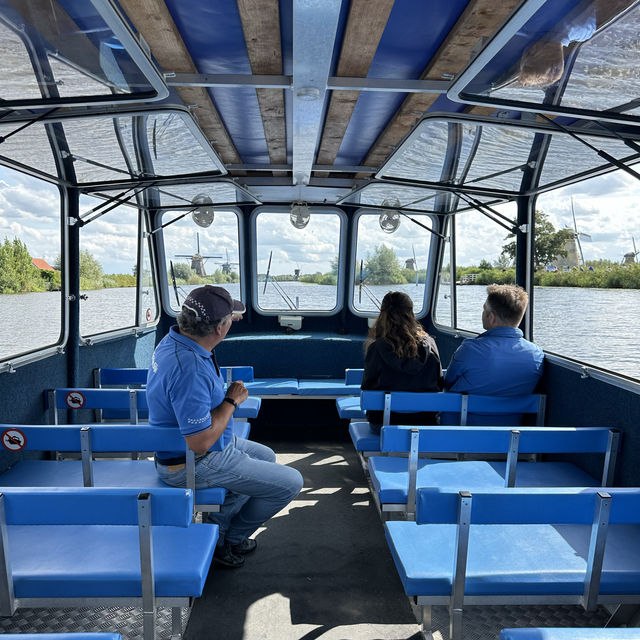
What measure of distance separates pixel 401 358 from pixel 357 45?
190cm

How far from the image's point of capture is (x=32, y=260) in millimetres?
4297

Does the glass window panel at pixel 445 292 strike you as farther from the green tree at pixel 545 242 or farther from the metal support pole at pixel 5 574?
the metal support pole at pixel 5 574

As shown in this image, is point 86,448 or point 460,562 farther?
point 86,448

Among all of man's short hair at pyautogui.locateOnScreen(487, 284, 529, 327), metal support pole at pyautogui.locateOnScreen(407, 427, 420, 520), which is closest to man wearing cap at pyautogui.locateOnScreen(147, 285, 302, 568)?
metal support pole at pyautogui.locateOnScreen(407, 427, 420, 520)

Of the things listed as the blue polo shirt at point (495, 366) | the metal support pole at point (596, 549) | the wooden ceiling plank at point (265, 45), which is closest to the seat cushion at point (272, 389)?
the blue polo shirt at point (495, 366)

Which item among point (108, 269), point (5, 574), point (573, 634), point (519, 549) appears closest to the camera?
point (573, 634)

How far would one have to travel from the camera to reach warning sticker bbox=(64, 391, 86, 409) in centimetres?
378

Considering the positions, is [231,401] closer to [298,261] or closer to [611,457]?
[611,457]

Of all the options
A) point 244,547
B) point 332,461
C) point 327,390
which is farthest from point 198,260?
point 244,547

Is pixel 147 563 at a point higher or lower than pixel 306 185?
lower

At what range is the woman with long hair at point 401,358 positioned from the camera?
12.0 ft

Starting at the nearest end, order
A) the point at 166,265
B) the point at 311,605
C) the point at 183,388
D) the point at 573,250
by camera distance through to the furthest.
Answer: the point at 183,388, the point at 311,605, the point at 573,250, the point at 166,265

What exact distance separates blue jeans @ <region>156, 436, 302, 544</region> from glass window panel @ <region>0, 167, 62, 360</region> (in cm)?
200

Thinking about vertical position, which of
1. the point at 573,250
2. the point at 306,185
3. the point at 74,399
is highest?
the point at 306,185
